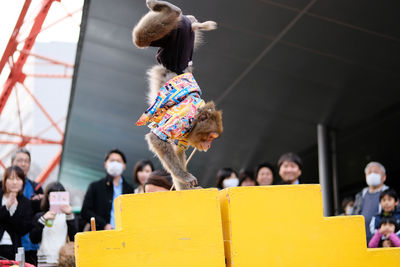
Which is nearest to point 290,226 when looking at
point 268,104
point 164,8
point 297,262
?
point 297,262

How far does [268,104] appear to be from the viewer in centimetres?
887

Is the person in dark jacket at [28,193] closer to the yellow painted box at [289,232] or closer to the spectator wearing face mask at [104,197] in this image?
the spectator wearing face mask at [104,197]

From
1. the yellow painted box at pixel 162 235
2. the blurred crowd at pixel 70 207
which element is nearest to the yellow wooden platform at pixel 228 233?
the yellow painted box at pixel 162 235

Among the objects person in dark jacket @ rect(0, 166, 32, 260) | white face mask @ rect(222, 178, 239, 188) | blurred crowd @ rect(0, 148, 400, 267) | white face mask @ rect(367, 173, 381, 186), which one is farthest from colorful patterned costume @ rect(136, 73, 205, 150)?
white face mask @ rect(367, 173, 381, 186)

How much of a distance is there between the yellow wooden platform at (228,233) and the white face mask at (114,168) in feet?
7.51

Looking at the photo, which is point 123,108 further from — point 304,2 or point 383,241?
point 383,241

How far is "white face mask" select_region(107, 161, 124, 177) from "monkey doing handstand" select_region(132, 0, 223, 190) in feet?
7.56

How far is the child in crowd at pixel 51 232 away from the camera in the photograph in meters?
4.57

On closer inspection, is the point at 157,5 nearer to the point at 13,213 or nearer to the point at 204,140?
the point at 204,140

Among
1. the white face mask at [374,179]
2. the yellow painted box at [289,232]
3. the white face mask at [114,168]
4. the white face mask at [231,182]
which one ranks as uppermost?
the white face mask at [114,168]

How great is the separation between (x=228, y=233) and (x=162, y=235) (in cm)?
37

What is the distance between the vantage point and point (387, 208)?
17.7ft

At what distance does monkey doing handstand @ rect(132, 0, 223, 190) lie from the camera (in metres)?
2.78

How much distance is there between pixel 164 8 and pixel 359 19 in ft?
12.2
